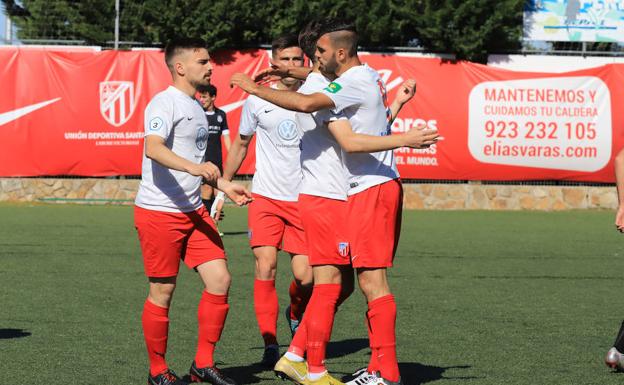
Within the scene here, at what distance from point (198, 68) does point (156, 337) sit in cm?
155

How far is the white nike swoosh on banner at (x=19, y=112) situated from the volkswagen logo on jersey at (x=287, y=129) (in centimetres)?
1664

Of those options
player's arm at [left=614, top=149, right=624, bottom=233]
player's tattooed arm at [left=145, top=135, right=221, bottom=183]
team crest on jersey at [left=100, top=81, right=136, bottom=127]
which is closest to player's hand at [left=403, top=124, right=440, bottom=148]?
player's tattooed arm at [left=145, top=135, right=221, bottom=183]

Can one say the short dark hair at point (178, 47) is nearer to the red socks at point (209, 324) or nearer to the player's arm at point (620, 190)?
the red socks at point (209, 324)

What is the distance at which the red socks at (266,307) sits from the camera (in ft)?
24.0

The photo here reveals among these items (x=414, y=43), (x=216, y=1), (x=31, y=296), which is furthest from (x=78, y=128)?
(x=31, y=296)

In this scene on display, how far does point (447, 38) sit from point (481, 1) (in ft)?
3.47

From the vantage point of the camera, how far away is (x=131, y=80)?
23.6m

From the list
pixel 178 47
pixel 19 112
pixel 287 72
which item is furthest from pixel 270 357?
pixel 19 112

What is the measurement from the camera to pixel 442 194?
23922mm

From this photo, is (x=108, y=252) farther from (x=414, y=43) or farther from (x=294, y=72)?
(x=414, y=43)

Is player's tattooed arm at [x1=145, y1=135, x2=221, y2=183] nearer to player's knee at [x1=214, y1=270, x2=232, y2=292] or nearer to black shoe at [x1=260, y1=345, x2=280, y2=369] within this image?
player's knee at [x1=214, y1=270, x2=232, y2=292]

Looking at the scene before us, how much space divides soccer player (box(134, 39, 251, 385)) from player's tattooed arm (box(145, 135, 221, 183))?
0.37ft

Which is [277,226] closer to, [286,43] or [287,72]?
[287,72]

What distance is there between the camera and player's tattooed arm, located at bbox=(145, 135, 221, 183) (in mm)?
5852
